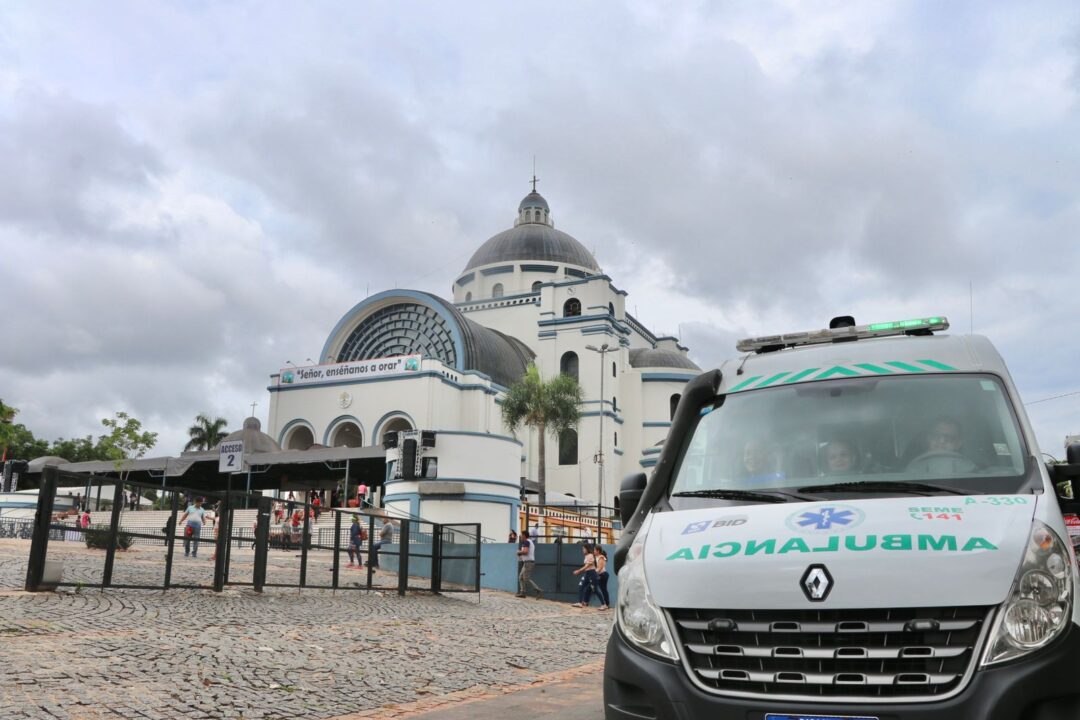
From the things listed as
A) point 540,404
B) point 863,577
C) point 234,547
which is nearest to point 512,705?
point 863,577

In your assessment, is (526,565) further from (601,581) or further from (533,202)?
(533,202)

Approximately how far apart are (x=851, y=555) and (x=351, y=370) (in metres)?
50.2

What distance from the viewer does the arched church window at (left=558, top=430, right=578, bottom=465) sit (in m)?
56.8

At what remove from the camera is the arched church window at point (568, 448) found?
56.8 m

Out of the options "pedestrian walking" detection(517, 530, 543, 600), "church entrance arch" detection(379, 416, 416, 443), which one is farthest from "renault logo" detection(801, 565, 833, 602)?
"church entrance arch" detection(379, 416, 416, 443)

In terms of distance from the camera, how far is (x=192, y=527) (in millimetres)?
13234

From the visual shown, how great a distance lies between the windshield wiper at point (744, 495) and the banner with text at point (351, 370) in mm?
45945

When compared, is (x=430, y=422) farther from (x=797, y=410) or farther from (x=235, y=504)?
(x=797, y=410)

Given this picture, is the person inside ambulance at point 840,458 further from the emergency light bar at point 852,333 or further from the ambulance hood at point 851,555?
the emergency light bar at point 852,333

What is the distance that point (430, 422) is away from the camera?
48938 mm

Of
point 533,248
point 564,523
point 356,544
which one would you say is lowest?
point 356,544

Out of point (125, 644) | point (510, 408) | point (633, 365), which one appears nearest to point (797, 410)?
point (125, 644)

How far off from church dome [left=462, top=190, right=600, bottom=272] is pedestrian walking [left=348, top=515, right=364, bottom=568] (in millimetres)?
51562

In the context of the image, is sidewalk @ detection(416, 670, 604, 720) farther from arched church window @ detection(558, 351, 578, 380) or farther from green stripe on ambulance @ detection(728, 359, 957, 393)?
arched church window @ detection(558, 351, 578, 380)
